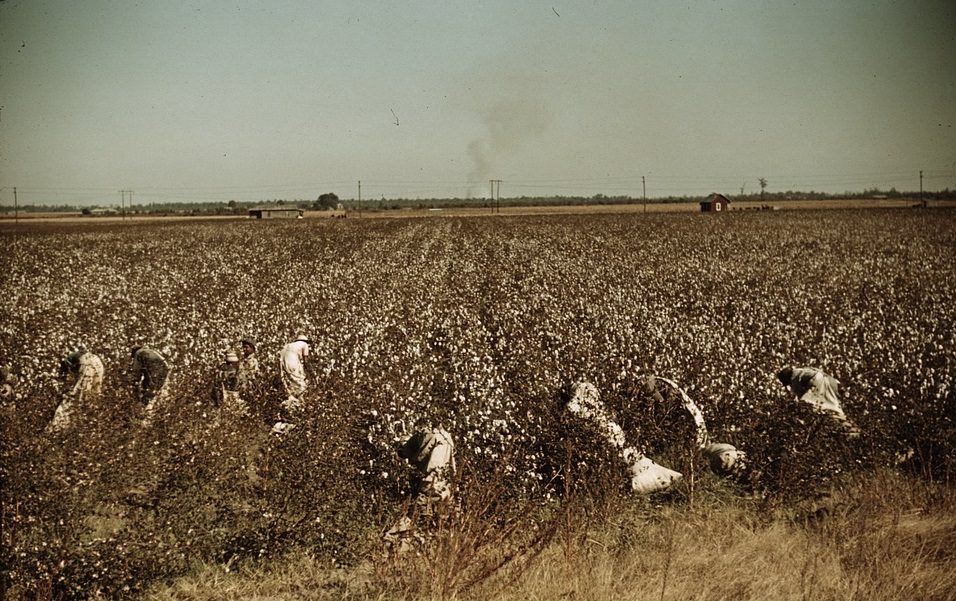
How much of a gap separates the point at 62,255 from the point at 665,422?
3179cm

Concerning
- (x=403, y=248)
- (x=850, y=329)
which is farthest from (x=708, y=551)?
(x=403, y=248)

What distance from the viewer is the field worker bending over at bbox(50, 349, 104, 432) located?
6559 mm

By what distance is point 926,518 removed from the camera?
202 inches

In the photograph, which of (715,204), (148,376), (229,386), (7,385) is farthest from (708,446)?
(715,204)

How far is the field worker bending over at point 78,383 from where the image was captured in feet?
21.5

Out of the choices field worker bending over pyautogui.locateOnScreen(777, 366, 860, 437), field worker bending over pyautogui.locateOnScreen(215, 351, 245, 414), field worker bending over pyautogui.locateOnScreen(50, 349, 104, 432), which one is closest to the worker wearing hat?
field worker bending over pyautogui.locateOnScreen(215, 351, 245, 414)

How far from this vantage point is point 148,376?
787 centimetres

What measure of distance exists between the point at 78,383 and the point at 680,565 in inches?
262

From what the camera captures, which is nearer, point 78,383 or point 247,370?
point 78,383

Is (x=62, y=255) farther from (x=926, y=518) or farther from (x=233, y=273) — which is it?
(x=926, y=518)

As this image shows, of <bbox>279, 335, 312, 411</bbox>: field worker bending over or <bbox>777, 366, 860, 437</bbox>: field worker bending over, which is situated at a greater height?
<bbox>279, 335, 312, 411</bbox>: field worker bending over

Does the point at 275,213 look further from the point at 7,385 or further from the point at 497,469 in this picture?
the point at 497,469

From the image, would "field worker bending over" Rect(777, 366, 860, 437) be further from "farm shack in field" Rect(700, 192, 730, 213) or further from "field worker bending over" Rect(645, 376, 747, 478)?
"farm shack in field" Rect(700, 192, 730, 213)

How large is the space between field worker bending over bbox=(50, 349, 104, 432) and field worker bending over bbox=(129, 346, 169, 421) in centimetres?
37
